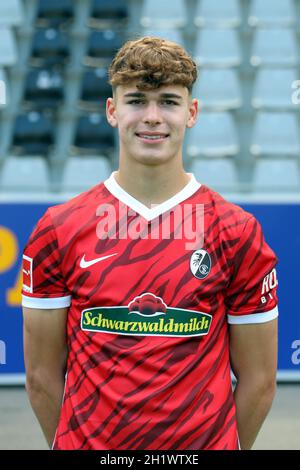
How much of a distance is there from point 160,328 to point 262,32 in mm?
6977

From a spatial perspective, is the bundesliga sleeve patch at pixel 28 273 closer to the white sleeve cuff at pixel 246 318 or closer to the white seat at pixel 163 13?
the white sleeve cuff at pixel 246 318

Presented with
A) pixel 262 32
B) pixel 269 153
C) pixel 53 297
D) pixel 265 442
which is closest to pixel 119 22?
pixel 262 32

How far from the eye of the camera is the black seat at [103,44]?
8211mm

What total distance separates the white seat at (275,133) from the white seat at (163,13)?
58.4 inches

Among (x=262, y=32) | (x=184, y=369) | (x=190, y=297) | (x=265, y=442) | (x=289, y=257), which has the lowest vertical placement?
(x=265, y=442)

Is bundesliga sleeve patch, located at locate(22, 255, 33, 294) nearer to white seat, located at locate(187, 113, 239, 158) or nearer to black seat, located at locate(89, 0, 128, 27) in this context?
white seat, located at locate(187, 113, 239, 158)

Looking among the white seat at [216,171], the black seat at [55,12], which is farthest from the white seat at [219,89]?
the black seat at [55,12]

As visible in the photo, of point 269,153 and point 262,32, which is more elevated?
point 262,32

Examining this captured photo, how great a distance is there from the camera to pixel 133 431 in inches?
68.6

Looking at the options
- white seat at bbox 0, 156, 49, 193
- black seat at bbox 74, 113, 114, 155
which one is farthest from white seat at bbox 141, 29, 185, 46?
white seat at bbox 0, 156, 49, 193

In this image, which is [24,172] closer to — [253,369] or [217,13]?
[217,13]

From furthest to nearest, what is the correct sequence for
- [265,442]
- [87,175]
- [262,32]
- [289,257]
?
[262,32]
[87,175]
[289,257]
[265,442]

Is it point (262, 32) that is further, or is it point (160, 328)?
point (262, 32)
